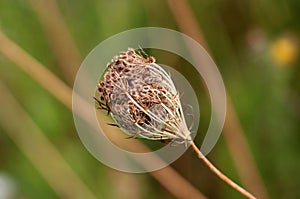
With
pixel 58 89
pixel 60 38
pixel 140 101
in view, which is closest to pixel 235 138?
pixel 58 89

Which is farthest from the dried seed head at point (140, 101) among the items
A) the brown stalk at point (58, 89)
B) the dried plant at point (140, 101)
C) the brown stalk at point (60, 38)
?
the brown stalk at point (60, 38)

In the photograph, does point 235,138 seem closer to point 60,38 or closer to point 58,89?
point 58,89

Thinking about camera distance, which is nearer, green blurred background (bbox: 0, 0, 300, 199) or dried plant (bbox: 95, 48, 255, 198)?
dried plant (bbox: 95, 48, 255, 198)

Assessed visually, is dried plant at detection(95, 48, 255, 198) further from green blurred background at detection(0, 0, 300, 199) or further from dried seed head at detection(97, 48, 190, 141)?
green blurred background at detection(0, 0, 300, 199)

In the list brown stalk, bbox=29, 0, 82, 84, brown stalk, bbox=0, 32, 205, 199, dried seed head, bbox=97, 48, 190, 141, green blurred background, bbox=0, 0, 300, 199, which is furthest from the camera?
brown stalk, bbox=29, 0, 82, 84

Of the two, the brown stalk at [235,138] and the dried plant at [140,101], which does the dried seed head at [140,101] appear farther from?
the brown stalk at [235,138]

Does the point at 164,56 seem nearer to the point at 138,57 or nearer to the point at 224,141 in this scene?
the point at 224,141

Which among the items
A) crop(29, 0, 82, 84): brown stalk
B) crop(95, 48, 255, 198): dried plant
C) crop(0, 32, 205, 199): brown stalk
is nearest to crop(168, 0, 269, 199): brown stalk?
crop(0, 32, 205, 199): brown stalk
